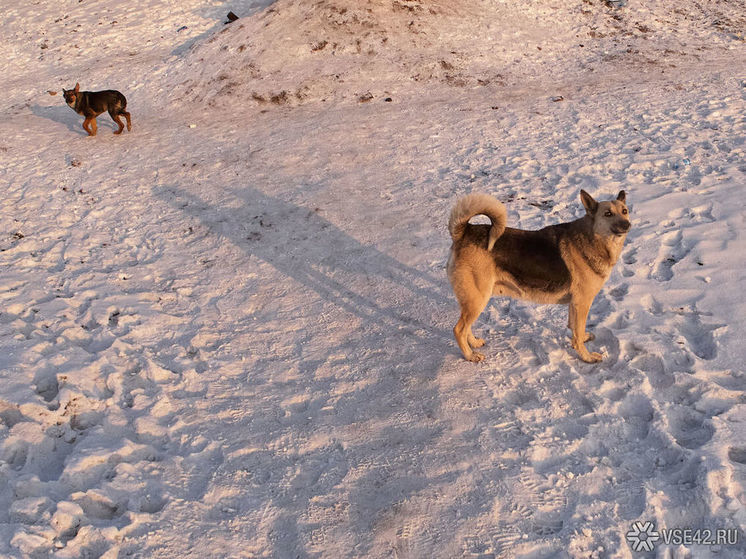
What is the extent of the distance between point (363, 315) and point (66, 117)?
36.6 ft

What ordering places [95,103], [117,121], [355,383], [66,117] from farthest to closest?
[66,117], [117,121], [95,103], [355,383]

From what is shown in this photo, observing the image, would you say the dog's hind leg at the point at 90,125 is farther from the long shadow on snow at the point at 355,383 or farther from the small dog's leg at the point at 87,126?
the long shadow on snow at the point at 355,383

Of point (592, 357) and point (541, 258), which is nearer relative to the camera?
point (541, 258)

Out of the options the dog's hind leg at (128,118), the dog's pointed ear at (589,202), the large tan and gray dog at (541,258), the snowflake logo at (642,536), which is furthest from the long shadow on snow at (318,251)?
the dog's hind leg at (128,118)

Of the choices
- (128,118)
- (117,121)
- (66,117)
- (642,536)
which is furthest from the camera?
(66,117)

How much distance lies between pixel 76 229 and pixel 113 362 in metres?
4.05

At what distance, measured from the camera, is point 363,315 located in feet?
22.2

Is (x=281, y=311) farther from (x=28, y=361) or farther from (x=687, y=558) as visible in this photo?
(x=687, y=558)

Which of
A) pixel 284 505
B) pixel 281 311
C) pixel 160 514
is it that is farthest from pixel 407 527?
pixel 281 311

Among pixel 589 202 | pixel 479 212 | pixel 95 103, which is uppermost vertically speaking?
pixel 479 212

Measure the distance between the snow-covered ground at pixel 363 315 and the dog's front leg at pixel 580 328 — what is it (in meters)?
0.15

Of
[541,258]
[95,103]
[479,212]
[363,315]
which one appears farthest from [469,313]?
[95,103]

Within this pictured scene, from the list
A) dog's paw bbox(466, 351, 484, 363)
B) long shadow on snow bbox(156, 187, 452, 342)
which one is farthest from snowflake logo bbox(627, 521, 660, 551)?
long shadow on snow bbox(156, 187, 452, 342)

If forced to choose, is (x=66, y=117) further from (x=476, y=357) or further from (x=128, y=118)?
(x=476, y=357)
